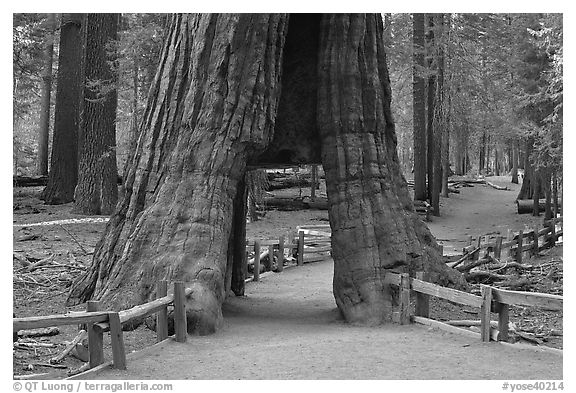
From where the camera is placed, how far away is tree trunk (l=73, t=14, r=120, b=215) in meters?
19.0

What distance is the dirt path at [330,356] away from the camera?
746cm

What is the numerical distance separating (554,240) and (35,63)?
62.1ft

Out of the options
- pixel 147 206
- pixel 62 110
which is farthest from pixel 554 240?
pixel 62 110

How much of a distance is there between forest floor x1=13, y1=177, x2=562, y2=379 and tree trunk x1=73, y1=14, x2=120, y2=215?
3.41ft

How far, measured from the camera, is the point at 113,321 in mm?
7398

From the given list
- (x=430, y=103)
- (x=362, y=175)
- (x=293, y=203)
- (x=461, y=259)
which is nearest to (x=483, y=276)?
(x=461, y=259)

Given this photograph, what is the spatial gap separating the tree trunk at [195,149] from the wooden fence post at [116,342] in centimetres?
296

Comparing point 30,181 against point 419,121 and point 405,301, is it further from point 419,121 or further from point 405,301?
point 405,301

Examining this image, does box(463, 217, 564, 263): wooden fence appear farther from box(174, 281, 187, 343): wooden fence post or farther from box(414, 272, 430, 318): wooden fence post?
box(174, 281, 187, 343): wooden fence post

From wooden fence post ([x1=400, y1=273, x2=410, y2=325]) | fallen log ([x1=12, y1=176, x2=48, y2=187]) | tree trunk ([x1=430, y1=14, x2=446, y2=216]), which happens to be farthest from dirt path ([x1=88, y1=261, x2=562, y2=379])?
fallen log ([x1=12, y1=176, x2=48, y2=187])

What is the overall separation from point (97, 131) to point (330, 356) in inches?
A: 500

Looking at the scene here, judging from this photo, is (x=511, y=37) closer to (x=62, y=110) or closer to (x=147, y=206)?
(x=62, y=110)

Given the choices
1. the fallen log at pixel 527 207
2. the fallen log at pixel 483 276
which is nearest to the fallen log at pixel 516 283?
the fallen log at pixel 483 276

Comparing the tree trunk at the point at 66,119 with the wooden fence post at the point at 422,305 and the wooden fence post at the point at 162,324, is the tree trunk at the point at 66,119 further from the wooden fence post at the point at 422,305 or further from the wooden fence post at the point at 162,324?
the wooden fence post at the point at 422,305
